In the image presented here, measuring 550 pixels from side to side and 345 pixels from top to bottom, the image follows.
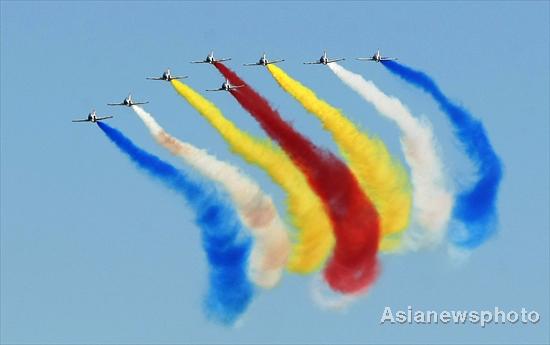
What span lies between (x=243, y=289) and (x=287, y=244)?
3810mm

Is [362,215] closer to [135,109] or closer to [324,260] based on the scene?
[324,260]

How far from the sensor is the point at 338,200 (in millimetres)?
165625

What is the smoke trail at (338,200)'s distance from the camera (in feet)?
540

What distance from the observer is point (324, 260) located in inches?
6506

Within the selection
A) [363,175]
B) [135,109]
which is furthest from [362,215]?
[135,109]

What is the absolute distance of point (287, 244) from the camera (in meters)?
166

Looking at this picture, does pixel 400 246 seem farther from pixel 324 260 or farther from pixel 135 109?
pixel 135 109

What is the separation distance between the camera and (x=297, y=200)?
165875mm

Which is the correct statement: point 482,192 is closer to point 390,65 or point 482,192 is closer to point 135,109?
point 390,65

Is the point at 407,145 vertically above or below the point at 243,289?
above

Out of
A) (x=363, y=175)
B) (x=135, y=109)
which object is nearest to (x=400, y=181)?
(x=363, y=175)

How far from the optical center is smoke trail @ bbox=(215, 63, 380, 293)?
540 ft

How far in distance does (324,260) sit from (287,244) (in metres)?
2.42

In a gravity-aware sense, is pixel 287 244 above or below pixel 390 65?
below
